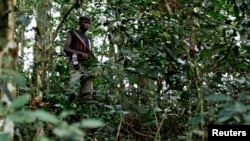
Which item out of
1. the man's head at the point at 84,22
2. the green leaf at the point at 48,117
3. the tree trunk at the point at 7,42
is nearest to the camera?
the green leaf at the point at 48,117

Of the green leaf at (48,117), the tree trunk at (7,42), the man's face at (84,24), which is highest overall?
the man's face at (84,24)

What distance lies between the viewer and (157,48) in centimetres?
316

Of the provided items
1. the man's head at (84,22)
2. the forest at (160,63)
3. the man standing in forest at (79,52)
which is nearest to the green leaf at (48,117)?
the forest at (160,63)

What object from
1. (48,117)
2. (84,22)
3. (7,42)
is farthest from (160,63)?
(84,22)

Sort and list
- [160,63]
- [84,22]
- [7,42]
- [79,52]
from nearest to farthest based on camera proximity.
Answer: [7,42] < [160,63] < [79,52] < [84,22]

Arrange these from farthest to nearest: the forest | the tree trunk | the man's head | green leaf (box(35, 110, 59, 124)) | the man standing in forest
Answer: the man's head < the man standing in forest < the forest < the tree trunk < green leaf (box(35, 110, 59, 124))

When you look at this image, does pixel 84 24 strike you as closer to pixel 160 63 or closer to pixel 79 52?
pixel 79 52

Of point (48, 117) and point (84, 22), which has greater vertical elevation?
point (84, 22)

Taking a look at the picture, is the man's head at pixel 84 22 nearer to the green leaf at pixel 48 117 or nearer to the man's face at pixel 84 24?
the man's face at pixel 84 24

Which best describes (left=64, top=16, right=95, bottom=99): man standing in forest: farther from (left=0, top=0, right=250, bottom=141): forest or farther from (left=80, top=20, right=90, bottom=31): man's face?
(left=0, top=0, right=250, bottom=141): forest


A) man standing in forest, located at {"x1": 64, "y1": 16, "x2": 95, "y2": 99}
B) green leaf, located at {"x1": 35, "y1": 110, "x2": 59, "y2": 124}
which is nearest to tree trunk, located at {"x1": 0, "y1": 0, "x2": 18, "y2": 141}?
green leaf, located at {"x1": 35, "y1": 110, "x2": 59, "y2": 124}

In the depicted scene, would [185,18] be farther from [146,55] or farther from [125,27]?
[125,27]

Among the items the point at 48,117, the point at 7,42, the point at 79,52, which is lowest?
the point at 48,117

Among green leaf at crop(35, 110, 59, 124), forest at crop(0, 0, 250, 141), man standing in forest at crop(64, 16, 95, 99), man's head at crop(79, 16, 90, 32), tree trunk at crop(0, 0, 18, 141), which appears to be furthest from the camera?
man's head at crop(79, 16, 90, 32)
